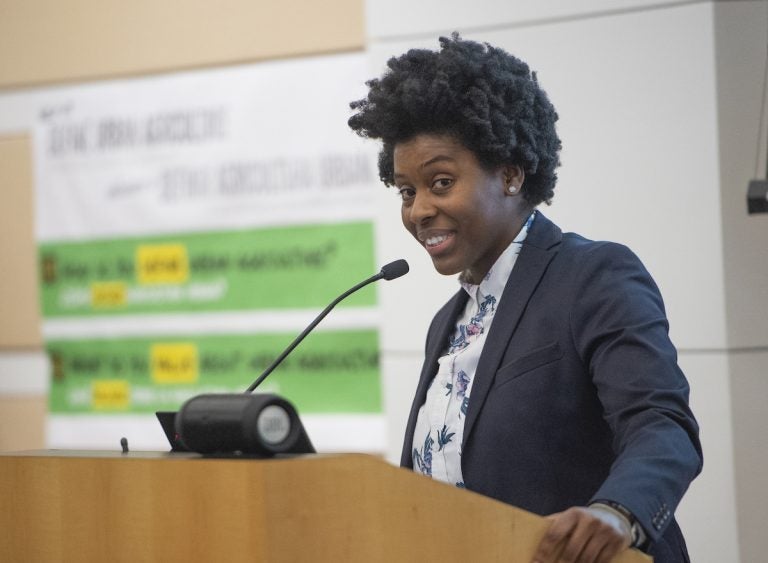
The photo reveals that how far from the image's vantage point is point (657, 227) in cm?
305

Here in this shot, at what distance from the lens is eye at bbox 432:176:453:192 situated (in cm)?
187

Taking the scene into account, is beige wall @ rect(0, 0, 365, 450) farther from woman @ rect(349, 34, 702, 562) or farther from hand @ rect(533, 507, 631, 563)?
hand @ rect(533, 507, 631, 563)

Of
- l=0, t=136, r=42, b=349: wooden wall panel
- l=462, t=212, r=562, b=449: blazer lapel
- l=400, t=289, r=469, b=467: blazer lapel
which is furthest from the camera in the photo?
l=0, t=136, r=42, b=349: wooden wall panel

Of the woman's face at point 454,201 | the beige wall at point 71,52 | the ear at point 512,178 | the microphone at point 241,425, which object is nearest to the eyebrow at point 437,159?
the woman's face at point 454,201

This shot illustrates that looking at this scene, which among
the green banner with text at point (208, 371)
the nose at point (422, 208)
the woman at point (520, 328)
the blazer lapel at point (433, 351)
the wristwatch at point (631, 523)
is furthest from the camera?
the green banner with text at point (208, 371)

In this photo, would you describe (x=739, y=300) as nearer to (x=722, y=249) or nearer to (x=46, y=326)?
(x=722, y=249)

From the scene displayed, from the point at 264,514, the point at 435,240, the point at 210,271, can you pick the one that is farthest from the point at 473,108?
the point at 210,271

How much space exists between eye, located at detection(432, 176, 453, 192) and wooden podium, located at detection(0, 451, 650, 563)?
0.72m

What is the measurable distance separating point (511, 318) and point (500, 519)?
1.84 feet

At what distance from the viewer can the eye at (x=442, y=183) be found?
1.87 metres

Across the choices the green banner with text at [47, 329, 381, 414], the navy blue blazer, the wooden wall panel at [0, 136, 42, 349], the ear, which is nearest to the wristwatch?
the navy blue blazer

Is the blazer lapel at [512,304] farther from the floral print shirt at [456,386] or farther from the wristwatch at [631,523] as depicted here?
the wristwatch at [631,523]

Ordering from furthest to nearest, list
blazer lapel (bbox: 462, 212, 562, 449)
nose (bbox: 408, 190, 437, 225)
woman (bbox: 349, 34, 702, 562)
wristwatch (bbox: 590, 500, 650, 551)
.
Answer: nose (bbox: 408, 190, 437, 225) < blazer lapel (bbox: 462, 212, 562, 449) < woman (bbox: 349, 34, 702, 562) < wristwatch (bbox: 590, 500, 650, 551)

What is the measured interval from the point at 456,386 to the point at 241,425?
0.72 metres
